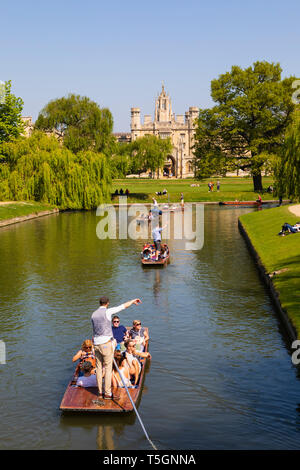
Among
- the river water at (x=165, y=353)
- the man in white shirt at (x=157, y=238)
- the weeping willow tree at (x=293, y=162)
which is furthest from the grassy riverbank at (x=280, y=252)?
the man in white shirt at (x=157, y=238)

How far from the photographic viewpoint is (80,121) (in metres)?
68.0

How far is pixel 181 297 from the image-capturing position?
2059 centimetres

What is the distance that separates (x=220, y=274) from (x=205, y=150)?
48.0m

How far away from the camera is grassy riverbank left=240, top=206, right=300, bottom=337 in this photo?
17.5m

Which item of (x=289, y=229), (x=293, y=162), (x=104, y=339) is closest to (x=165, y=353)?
(x=104, y=339)

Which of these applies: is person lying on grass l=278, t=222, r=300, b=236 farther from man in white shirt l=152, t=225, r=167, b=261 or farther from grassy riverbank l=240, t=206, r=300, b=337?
man in white shirt l=152, t=225, r=167, b=261

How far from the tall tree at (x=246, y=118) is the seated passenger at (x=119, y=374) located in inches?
2177

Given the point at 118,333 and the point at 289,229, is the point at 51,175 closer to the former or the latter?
the point at 289,229

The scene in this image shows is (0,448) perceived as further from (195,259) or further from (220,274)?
(195,259)

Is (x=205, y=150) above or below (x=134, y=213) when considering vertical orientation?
above

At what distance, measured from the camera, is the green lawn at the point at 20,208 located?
47969 mm

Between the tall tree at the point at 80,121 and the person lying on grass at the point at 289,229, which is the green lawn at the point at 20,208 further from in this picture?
the person lying on grass at the point at 289,229

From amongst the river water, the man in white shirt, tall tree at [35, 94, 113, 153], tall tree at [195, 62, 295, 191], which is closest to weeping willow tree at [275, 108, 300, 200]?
the river water

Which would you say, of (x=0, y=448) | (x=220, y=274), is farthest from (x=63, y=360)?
(x=220, y=274)
